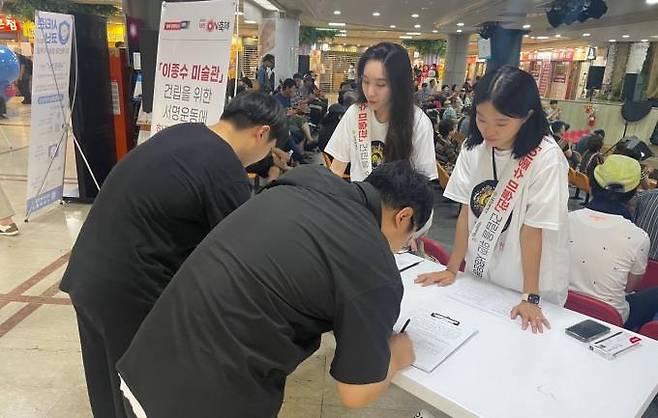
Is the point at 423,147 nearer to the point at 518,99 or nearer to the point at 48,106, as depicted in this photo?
the point at 518,99

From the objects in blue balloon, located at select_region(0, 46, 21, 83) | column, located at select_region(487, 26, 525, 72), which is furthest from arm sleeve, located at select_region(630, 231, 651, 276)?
column, located at select_region(487, 26, 525, 72)

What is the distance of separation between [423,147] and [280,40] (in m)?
12.2

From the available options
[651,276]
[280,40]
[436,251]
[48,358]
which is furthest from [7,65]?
[280,40]

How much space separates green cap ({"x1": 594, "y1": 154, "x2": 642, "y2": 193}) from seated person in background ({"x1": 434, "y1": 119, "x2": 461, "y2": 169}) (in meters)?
2.98

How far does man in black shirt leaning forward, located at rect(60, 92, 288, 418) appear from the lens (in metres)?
1.25

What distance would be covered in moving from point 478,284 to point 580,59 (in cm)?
2171

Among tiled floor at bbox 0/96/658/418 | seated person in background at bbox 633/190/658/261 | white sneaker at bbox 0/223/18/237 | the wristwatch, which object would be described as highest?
seated person in background at bbox 633/190/658/261

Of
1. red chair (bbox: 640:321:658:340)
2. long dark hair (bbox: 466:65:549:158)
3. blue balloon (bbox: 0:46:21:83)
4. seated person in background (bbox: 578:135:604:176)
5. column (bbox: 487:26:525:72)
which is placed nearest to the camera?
long dark hair (bbox: 466:65:549:158)

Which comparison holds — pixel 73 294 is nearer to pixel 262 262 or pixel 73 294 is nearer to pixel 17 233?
pixel 262 262

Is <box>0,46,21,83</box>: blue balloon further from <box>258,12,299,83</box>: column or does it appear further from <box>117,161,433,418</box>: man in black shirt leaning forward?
<box>258,12,299,83</box>: column

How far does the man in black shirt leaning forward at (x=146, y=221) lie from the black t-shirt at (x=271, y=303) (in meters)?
0.34

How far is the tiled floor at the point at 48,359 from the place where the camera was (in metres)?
2.00

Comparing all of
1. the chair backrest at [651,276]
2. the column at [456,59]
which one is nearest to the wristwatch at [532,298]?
the chair backrest at [651,276]

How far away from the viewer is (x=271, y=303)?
2.85ft
